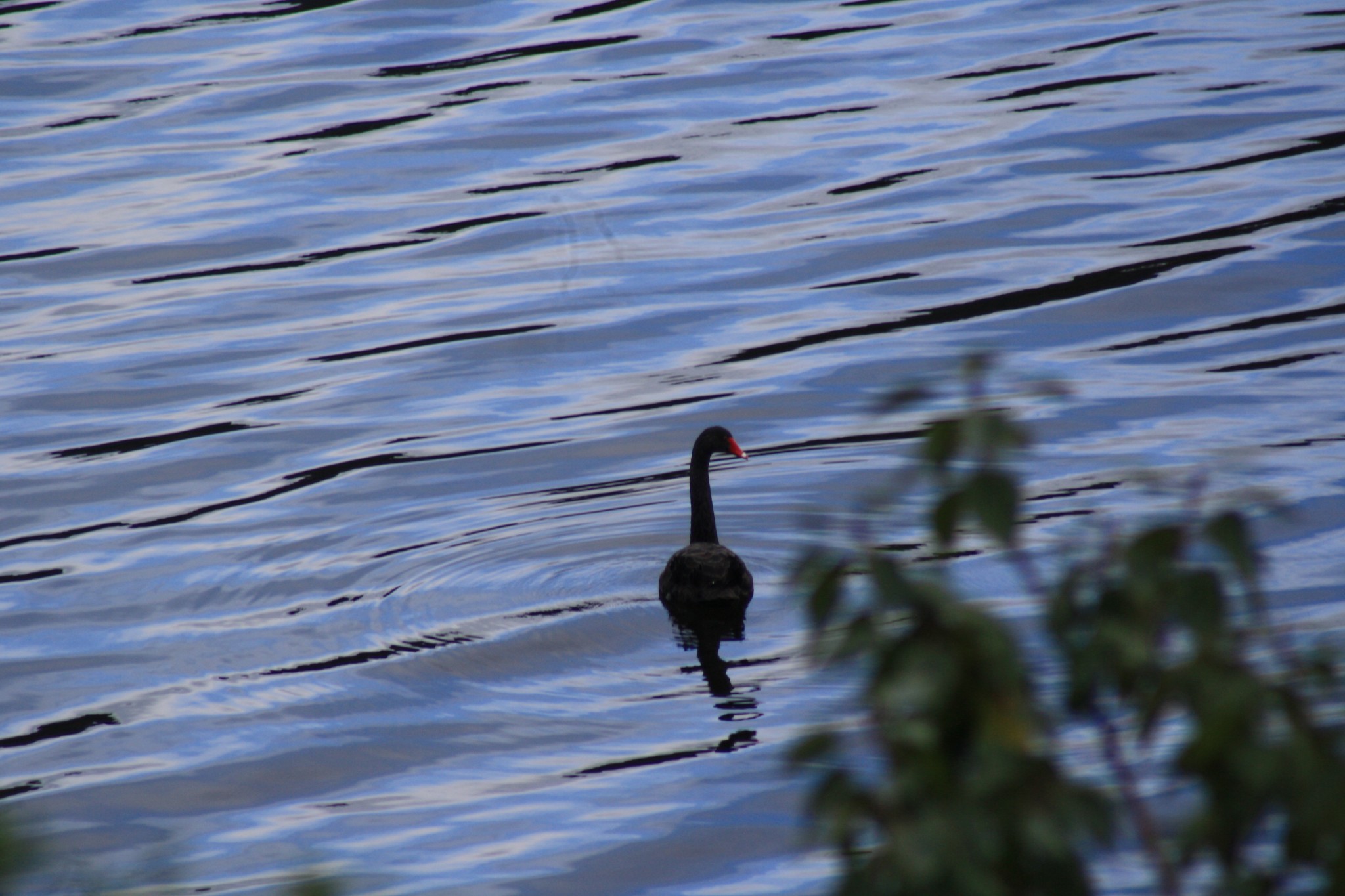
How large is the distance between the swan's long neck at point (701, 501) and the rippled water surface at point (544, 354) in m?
0.40

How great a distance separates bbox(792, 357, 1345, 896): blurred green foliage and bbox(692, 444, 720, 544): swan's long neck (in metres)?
7.14

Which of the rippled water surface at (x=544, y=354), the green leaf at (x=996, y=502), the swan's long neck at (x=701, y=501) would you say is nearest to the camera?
the green leaf at (x=996, y=502)

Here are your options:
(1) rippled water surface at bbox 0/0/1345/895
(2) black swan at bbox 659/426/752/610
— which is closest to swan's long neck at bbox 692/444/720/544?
(2) black swan at bbox 659/426/752/610

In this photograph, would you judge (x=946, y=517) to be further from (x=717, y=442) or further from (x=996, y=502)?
(x=717, y=442)

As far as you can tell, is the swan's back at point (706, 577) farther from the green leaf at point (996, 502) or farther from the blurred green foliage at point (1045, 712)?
the green leaf at point (996, 502)

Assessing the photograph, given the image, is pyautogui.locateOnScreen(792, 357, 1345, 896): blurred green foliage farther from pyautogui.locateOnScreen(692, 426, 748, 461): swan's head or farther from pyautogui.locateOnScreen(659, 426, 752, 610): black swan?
pyautogui.locateOnScreen(692, 426, 748, 461): swan's head

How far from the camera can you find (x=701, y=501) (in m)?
9.87

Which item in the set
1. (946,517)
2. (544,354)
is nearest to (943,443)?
(946,517)

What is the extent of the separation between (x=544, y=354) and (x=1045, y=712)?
12183mm

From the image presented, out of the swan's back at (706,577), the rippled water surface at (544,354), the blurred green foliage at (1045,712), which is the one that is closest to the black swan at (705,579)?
the swan's back at (706,577)

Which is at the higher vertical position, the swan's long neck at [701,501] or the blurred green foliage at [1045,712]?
the blurred green foliage at [1045,712]

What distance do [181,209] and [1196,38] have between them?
12640mm

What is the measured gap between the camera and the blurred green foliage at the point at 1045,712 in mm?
2307

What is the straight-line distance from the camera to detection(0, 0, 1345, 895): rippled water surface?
766cm
